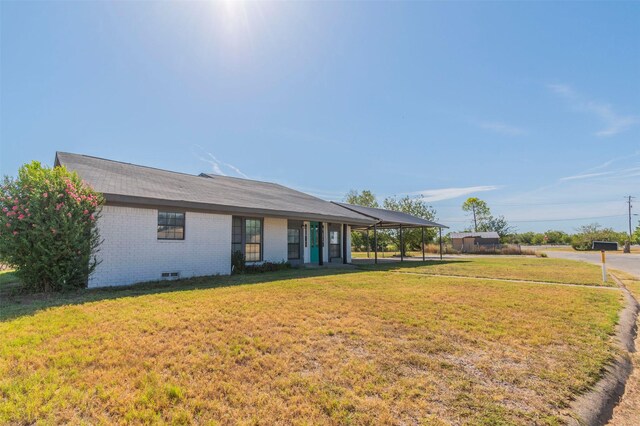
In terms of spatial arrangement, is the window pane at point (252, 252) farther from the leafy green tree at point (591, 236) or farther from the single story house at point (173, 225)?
the leafy green tree at point (591, 236)

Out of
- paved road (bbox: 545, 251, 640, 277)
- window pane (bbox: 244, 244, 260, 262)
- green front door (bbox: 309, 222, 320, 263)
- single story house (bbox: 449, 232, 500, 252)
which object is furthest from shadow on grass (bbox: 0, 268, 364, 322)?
single story house (bbox: 449, 232, 500, 252)

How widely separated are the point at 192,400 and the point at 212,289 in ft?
17.2

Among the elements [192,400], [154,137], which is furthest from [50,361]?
[154,137]

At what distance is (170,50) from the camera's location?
11.5m

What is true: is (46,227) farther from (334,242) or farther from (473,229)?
(473,229)

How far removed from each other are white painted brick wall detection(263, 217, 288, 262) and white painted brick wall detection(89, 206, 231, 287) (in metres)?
2.02

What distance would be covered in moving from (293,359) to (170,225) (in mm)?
7485

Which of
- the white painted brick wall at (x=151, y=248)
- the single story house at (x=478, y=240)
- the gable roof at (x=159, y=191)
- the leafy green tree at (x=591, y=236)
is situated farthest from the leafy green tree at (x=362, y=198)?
the white painted brick wall at (x=151, y=248)

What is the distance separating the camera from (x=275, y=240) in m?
13.0

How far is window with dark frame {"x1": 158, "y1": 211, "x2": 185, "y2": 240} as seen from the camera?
30.5 feet

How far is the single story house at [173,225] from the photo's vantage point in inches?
329

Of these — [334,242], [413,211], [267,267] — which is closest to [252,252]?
[267,267]

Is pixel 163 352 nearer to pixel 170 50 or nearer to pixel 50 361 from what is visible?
pixel 50 361

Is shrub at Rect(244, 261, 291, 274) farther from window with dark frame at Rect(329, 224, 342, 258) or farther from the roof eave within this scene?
window with dark frame at Rect(329, 224, 342, 258)
